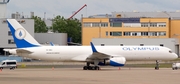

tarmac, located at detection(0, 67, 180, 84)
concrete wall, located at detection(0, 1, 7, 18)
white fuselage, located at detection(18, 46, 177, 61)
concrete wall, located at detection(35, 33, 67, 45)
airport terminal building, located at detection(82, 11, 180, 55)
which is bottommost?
tarmac, located at detection(0, 67, 180, 84)

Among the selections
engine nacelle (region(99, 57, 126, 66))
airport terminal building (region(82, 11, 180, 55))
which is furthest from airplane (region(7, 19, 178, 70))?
airport terminal building (region(82, 11, 180, 55))

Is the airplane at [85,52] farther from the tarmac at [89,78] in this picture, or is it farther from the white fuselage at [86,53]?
the tarmac at [89,78]

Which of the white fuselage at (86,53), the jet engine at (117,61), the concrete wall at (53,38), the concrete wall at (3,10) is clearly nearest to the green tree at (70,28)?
the concrete wall at (53,38)

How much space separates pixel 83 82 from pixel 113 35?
7302cm

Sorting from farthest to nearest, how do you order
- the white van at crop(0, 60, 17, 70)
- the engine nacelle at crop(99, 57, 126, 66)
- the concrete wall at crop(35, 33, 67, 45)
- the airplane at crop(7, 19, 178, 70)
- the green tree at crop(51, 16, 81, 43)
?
the green tree at crop(51, 16, 81, 43)
the concrete wall at crop(35, 33, 67, 45)
the white van at crop(0, 60, 17, 70)
the airplane at crop(7, 19, 178, 70)
the engine nacelle at crop(99, 57, 126, 66)

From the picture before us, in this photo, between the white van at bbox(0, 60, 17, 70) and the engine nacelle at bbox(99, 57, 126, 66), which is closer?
the engine nacelle at bbox(99, 57, 126, 66)

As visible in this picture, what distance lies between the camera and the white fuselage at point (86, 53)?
64.6 metres

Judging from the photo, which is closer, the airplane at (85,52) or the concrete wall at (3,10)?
the airplane at (85,52)

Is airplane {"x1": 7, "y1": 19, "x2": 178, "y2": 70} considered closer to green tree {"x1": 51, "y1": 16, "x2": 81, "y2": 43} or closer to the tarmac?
the tarmac

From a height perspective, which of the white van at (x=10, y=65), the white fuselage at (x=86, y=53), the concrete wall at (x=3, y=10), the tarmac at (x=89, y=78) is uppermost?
the concrete wall at (x=3, y=10)

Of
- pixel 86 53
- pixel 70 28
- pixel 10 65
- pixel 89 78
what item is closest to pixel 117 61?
pixel 86 53

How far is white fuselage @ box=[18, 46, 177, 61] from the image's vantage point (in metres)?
64.6

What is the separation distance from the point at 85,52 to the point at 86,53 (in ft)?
0.58

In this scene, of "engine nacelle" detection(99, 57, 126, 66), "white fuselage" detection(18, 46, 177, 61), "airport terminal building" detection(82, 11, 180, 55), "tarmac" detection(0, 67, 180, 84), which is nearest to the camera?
"tarmac" detection(0, 67, 180, 84)
